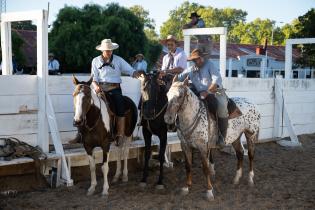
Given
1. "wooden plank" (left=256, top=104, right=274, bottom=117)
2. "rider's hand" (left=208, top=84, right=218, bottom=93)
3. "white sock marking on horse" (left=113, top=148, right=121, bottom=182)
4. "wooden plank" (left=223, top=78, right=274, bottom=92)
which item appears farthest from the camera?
"wooden plank" (left=256, top=104, right=274, bottom=117)

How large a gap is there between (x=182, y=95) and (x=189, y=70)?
814mm

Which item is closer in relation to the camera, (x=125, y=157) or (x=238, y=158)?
(x=238, y=158)

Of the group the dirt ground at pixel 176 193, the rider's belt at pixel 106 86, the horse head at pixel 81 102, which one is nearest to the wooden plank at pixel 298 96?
the dirt ground at pixel 176 193

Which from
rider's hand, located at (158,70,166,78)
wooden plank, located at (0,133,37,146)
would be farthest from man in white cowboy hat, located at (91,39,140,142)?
wooden plank, located at (0,133,37,146)

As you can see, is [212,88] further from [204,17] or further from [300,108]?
[204,17]

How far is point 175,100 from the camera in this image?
5969 millimetres

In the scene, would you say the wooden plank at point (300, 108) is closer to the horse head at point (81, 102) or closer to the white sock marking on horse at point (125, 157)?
the white sock marking on horse at point (125, 157)

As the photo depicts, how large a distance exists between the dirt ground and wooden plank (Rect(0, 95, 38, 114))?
1023mm

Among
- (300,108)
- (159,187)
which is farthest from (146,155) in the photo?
(300,108)

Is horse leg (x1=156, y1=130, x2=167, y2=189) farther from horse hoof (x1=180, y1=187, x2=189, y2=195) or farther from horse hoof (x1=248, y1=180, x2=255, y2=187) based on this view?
horse hoof (x1=248, y1=180, x2=255, y2=187)

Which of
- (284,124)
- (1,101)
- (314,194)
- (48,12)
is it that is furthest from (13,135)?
(284,124)

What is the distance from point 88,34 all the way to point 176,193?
1759 cm

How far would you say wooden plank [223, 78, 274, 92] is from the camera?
33.3ft

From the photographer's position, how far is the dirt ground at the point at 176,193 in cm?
613
